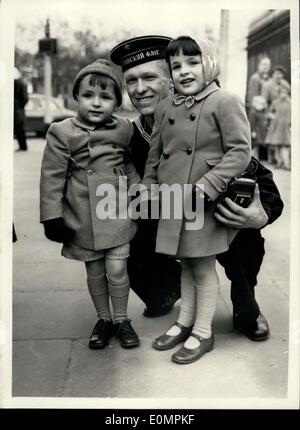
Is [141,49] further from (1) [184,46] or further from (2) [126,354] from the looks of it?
(2) [126,354]

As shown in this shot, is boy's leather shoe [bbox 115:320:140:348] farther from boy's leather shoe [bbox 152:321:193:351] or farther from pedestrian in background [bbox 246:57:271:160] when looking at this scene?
pedestrian in background [bbox 246:57:271:160]

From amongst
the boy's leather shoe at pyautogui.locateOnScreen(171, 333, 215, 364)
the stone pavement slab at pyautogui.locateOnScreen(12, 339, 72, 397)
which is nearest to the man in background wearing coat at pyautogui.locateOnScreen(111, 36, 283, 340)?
the boy's leather shoe at pyautogui.locateOnScreen(171, 333, 215, 364)

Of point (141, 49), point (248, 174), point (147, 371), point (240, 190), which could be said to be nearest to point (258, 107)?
point (141, 49)

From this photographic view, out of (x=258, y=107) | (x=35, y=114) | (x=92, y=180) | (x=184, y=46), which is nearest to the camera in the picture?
(x=184, y=46)

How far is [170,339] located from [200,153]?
0.90 m

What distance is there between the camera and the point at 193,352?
2514mm

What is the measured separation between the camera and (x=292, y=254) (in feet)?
7.99

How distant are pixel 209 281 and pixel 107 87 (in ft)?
3.25

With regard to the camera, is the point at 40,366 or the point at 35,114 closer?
the point at 40,366

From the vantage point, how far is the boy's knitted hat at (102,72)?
2.46m

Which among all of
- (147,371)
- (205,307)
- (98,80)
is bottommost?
(147,371)

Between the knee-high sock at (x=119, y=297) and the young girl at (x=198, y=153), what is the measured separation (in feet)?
0.86
